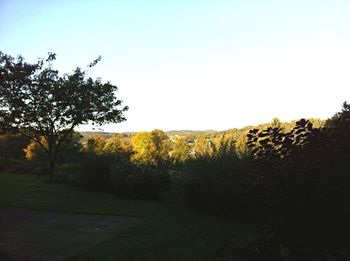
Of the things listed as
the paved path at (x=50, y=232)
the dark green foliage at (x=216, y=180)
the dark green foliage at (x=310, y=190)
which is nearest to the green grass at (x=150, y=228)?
the paved path at (x=50, y=232)

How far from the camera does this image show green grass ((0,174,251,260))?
19.1ft

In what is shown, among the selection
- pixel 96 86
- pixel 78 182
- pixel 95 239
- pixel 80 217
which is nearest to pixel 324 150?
pixel 95 239

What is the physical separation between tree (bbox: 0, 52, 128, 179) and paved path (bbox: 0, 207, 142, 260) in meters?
9.51

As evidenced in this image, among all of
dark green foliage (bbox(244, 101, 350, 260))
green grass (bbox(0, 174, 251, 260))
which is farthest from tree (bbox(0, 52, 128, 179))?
dark green foliage (bbox(244, 101, 350, 260))

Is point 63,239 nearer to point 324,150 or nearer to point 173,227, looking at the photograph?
point 173,227

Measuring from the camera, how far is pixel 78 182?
16188 mm

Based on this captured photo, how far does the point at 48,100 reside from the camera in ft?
60.4

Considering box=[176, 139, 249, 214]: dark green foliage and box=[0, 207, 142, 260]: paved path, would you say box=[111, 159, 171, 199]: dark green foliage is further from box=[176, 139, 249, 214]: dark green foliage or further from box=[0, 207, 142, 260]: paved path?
box=[0, 207, 142, 260]: paved path

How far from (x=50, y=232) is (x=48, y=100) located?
1240 cm

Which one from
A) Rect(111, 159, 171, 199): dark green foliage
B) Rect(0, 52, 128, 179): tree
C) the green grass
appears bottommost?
the green grass

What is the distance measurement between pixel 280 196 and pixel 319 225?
1.51 ft

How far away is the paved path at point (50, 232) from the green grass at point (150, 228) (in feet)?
1.09

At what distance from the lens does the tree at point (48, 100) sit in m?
18.0

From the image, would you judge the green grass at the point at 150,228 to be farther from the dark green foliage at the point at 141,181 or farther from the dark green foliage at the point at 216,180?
the dark green foliage at the point at 141,181
